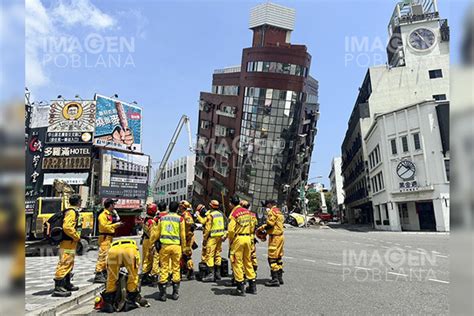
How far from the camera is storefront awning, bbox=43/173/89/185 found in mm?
40438

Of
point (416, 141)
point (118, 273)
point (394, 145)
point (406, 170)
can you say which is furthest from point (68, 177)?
point (118, 273)

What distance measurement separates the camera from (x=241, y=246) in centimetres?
745

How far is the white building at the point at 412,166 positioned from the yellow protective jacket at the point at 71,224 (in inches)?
1079

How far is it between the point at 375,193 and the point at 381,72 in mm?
14549

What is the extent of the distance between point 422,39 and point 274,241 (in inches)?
1617

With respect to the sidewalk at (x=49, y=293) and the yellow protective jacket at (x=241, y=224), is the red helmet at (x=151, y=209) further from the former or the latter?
the yellow protective jacket at (x=241, y=224)

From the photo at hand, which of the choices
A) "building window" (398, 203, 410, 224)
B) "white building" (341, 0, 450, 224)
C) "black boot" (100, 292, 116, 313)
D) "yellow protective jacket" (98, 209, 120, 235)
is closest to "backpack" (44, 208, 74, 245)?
"yellow protective jacket" (98, 209, 120, 235)

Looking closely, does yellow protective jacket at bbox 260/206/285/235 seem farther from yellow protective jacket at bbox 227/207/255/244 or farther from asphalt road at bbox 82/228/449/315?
asphalt road at bbox 82/228/449/315

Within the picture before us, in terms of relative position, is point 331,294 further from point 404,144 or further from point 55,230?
point 404,144

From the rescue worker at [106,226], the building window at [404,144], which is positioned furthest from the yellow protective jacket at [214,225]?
the building window at [404,144]

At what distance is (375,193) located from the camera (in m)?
38.2

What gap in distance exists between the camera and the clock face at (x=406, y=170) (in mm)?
30500

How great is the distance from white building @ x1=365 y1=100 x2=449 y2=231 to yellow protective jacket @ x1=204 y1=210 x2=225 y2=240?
24.1m

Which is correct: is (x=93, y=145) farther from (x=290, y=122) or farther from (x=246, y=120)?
(x=290, y=122)
